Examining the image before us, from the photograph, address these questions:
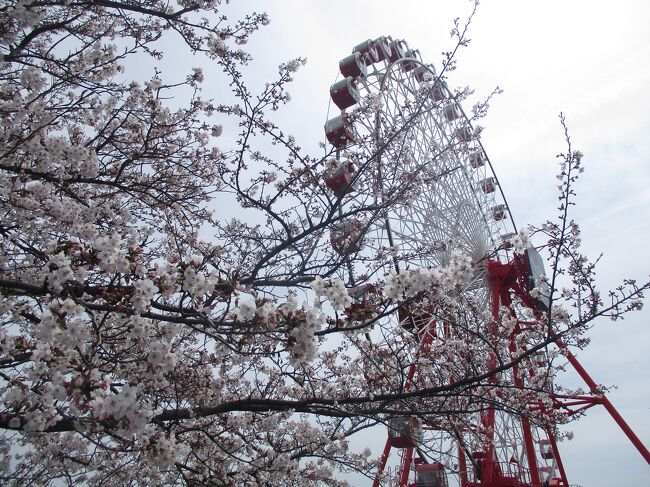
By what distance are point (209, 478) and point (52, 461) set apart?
9.52ft

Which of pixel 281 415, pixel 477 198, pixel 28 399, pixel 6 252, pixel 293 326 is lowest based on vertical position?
pixel 28 399

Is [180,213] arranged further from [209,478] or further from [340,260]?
[209,478]

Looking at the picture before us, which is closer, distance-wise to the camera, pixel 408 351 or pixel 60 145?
pixel 60 145

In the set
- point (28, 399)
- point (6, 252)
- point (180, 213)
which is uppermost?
point (180, 213)

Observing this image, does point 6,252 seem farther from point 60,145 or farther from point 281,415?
point 281,415

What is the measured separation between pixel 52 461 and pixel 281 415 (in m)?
3.11

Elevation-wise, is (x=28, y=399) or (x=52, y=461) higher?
(x=52, y=461)

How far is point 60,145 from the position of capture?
158 inches

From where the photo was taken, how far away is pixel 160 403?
4477mm

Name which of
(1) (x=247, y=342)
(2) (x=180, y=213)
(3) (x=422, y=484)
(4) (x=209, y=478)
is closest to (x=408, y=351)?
(4) (x=209, y=478)

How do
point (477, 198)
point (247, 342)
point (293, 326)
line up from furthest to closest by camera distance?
1. point (477, 198)
2. point (247, 342)
3. point (293, 326)

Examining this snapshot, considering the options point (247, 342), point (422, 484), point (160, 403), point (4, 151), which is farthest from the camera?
point (422, 484)

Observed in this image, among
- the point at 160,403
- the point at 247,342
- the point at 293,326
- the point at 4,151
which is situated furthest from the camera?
the point at 160,403

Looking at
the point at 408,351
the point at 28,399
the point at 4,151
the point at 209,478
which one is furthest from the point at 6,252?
the point at 408,351
